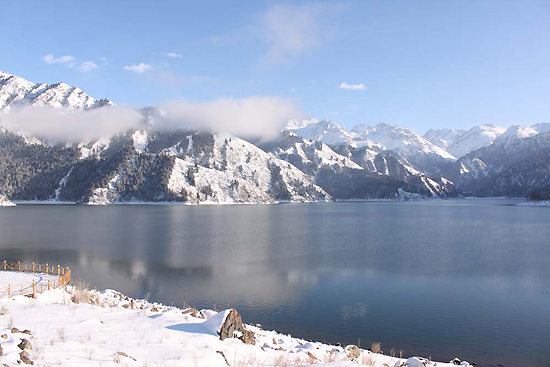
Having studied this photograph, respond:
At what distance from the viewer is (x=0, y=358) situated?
44.4 ft

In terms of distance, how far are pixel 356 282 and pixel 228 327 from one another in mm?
31291

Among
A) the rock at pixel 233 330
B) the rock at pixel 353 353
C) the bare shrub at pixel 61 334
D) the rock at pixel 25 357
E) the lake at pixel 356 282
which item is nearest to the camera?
the rock at pixel 25 357

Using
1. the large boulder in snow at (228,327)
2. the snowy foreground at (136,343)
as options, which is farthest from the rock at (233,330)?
the snowy foreground at (136,343)

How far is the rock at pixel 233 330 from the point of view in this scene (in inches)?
803

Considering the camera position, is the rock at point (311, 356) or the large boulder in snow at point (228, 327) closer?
the rock at point (311, 356)

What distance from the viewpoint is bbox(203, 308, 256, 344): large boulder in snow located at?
2044 cm

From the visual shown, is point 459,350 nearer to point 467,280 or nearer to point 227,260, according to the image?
point 467,280

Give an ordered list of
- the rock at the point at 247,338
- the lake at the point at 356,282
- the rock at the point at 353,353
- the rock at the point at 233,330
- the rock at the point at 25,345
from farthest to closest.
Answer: the lake at the point at 356,282 < the rock at the point at 353,353 < the rock at the point at 247,338 < the rock at the point at 233,330 < the rock at the point at 25,345

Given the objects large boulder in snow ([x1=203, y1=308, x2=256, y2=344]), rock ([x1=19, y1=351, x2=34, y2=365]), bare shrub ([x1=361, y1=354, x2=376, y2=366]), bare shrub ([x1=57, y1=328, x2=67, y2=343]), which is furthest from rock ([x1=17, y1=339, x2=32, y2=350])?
bare shrub ([x1=361, y1=354, x2=376, y2=366])

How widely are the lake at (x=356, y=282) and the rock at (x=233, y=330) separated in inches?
412

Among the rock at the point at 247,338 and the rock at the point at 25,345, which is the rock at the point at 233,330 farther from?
the rock at the point at 25,345

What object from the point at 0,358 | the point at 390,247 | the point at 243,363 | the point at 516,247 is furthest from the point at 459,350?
the point at 516,247

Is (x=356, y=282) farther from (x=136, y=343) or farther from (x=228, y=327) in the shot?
(x=136, y=343)

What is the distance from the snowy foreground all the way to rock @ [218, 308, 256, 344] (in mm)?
203
